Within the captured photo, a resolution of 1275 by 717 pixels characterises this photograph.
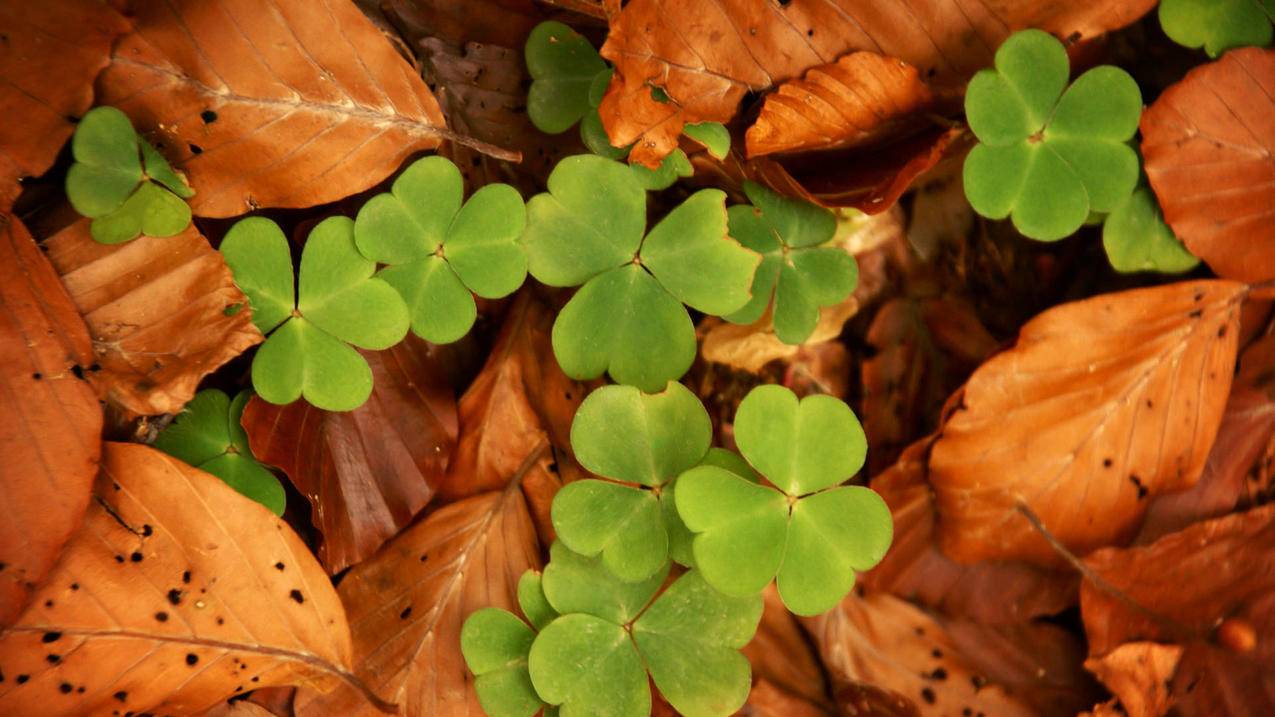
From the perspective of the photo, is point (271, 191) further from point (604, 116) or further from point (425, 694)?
point (425, 694)

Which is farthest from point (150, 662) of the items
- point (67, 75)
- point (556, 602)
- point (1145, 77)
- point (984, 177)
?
point (1145, 77)

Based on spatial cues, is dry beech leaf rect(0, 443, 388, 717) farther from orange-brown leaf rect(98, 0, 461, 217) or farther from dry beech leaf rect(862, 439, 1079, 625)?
dry beech leaf rect(862, 439, 1079, 625)

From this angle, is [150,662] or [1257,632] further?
[1257,632]

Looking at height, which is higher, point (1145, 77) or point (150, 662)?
point (1145, 77)

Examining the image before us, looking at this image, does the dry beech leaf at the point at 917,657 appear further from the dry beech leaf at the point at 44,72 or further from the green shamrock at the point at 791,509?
the dry beech leaf at the point at 44,72

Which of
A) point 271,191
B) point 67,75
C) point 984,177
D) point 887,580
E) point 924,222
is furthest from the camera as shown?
point 924,222

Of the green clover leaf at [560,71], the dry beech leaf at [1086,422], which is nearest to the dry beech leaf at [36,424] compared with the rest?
the green clover leaf at [560,71]

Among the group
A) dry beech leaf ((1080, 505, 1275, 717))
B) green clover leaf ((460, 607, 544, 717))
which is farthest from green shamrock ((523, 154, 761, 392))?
dry beech leaf ((1080, 505, 1275, 717))

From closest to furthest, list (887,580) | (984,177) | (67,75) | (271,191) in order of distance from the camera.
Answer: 1. (67,75)
2. (271,191)
3. (984,177)
4. (887,580)
